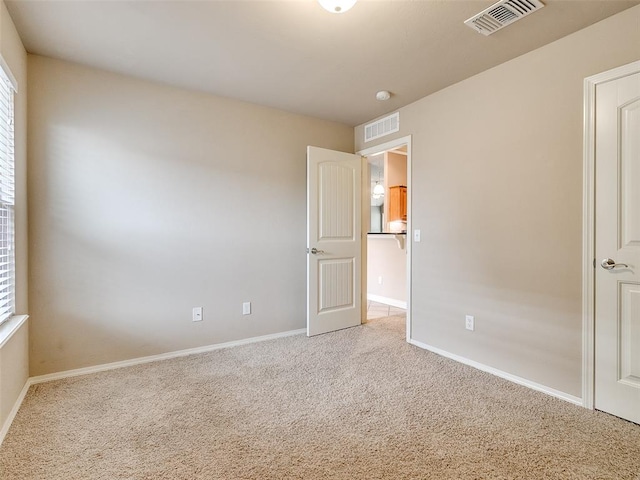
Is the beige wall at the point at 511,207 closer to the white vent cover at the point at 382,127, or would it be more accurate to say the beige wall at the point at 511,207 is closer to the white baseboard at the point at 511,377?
the white baseboard at the point at 511,377

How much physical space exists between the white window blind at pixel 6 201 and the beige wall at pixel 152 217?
12.9 inches

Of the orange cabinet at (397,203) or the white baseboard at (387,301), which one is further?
the orange cabinet at (397,203)

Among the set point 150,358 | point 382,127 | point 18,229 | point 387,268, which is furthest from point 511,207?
point 18,229

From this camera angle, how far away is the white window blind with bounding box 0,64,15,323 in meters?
1.94

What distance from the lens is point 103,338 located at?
8.64ft

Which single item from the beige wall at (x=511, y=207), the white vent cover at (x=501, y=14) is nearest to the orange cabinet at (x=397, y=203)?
the beige wall at (x=511, y=207)

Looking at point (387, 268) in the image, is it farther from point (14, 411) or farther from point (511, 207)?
point (14, 411)

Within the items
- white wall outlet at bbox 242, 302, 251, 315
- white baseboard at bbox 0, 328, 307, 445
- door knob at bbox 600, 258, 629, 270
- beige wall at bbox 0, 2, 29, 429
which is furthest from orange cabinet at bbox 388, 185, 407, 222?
beige wall at bbox 0, 2, 29, 429

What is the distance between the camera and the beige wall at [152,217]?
96.3 inches

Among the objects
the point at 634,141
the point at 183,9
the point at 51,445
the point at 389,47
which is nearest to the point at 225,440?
the point at 51,445

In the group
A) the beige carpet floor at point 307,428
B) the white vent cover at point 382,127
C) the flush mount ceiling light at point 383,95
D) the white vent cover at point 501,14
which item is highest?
the flush mount ceiling light at point 383,95

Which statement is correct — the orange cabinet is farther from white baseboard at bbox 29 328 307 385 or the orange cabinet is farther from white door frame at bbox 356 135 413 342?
white baseboard at bbox 29 328 307 385

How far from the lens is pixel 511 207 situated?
246cm

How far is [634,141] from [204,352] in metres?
3.50
